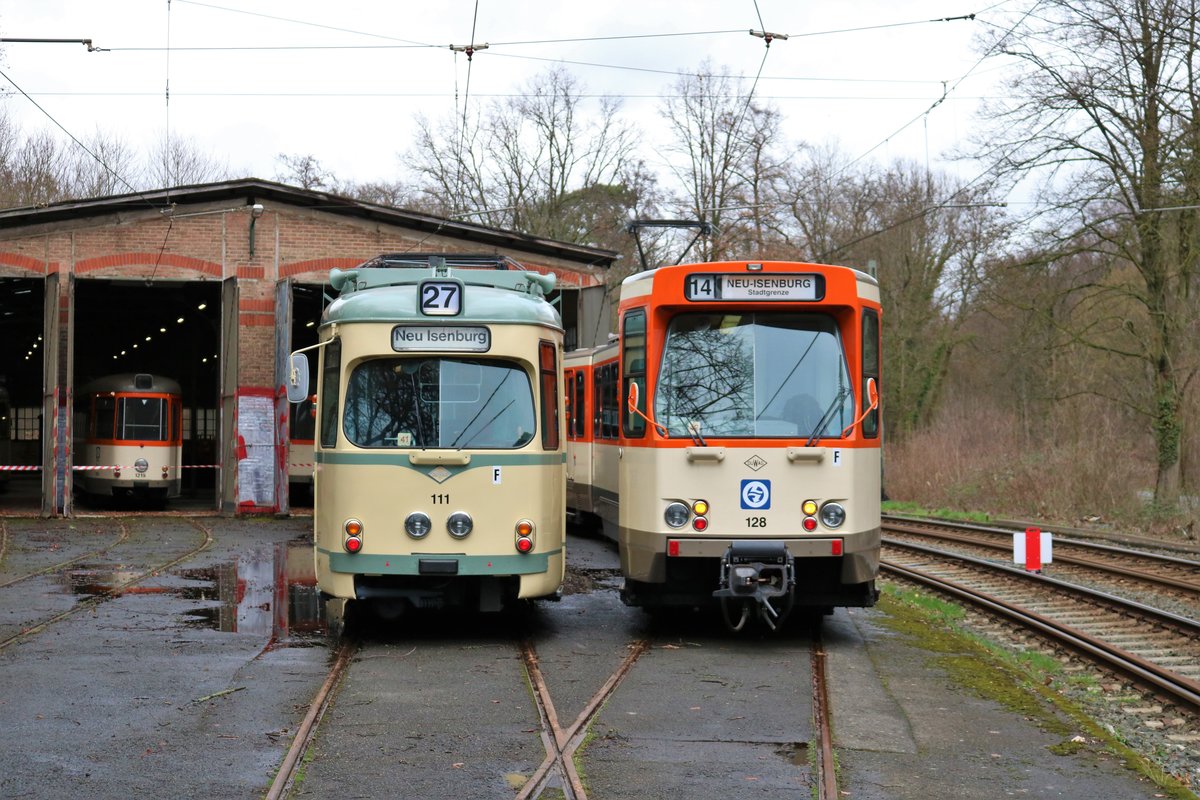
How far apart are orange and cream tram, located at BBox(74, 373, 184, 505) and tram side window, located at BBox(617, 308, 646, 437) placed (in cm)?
2192

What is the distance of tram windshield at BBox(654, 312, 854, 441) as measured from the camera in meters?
Result: 10.9

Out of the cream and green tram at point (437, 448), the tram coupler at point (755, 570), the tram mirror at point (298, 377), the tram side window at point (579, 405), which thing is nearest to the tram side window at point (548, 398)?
the cream and green tram at point (437, 448)

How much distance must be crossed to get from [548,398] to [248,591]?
522 centimetres

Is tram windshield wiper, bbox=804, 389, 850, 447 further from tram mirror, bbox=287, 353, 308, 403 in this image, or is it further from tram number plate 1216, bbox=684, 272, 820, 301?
tram mirror, bbox=287, 353, 308, 403

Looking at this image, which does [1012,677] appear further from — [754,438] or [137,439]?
[137,439]

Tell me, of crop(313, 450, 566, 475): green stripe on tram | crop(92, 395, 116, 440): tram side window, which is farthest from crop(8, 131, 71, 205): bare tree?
crop(313, 450, 566, 475): green stripe on tram

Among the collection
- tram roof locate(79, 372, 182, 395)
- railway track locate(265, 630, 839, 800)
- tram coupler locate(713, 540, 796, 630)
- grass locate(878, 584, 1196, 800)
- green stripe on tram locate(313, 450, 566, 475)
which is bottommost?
grass locate(878, 584, 1196, 800)

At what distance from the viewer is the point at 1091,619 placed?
13773 millimetres

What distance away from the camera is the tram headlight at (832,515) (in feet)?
35.2

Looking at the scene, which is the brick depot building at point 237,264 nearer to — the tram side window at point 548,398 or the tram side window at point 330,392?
the tram side window at point 548,398

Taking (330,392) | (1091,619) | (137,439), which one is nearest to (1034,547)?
(1091,619)

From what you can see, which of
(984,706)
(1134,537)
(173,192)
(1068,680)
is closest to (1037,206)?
(1134,537)

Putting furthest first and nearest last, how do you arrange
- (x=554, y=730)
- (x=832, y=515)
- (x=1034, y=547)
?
(x=1034, y=547) → (x=832, y=515) → (x=554, y=730)

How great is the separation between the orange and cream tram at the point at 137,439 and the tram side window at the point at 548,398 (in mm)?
21694
